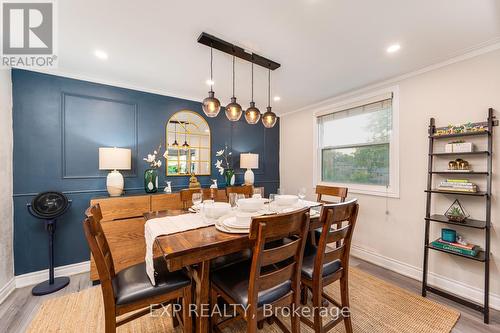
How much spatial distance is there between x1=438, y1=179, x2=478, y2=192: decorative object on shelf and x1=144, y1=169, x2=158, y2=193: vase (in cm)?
354

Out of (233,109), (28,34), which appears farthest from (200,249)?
(28,34)

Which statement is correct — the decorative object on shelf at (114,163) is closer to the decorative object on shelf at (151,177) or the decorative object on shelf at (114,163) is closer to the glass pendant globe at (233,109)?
the decorative object on shelf at (151,177)

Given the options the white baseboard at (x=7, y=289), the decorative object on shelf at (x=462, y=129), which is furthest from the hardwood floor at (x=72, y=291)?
the decorative object on shelf at (x=462, y=129)

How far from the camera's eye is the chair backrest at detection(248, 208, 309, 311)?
3.67 feet

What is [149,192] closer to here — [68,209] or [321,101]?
[68,209]

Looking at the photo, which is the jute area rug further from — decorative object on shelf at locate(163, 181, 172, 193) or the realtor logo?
the realtor logo

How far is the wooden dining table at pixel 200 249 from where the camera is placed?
3.82 feet

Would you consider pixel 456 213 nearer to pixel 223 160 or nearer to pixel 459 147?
pixel 459 147

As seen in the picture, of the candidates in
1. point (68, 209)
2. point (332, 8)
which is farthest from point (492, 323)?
point (68, 209)

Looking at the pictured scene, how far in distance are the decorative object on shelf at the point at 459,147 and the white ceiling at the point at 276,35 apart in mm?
957

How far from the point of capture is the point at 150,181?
2947 millimetres

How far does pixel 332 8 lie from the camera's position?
155 cm

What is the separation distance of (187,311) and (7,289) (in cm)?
231

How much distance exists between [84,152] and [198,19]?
2.31 meters
